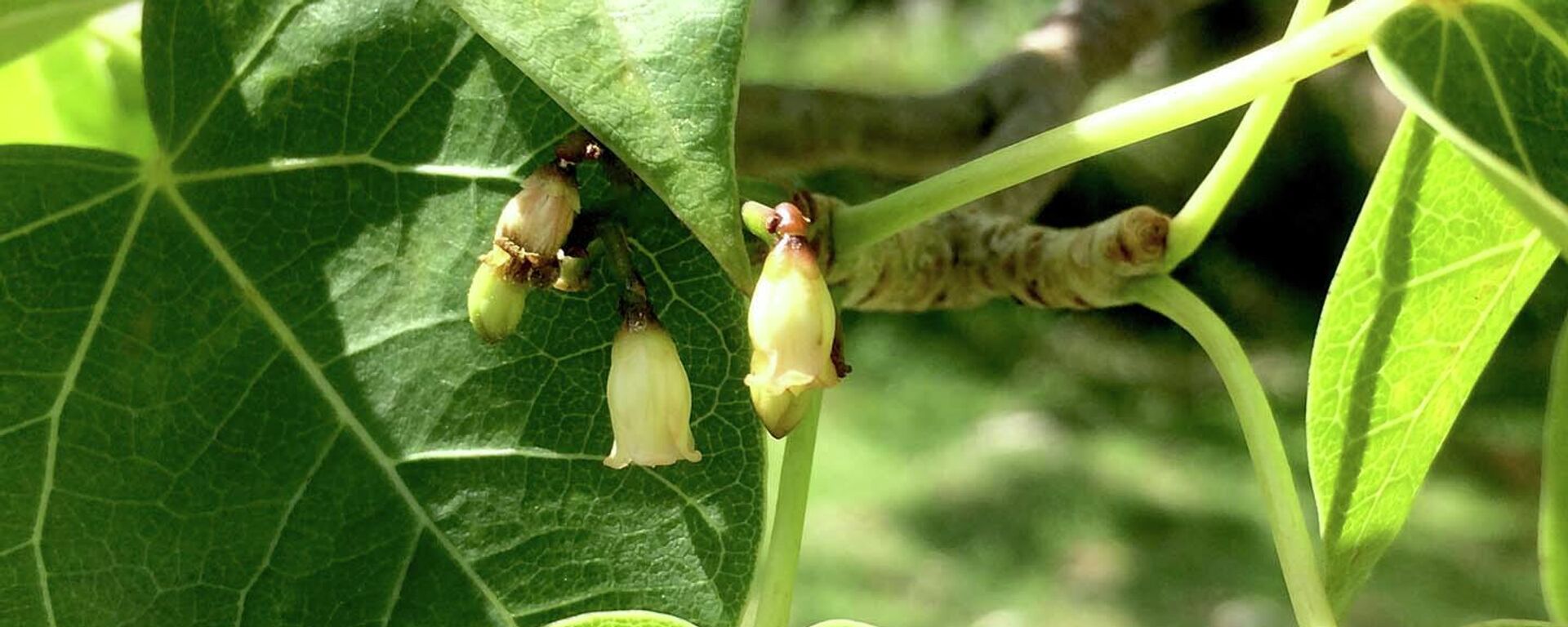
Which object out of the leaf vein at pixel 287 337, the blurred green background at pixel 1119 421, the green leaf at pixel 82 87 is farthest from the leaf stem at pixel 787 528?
the blurred green background at pixel 1119 421

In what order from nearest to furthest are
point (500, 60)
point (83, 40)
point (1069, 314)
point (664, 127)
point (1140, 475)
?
point (664, 127), point (500, 60), point (83, 40), point (1140, 475), point (1069, 314)

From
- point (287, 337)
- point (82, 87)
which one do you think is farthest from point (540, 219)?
point (82, 87)

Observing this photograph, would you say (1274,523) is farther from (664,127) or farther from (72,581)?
(72,581)

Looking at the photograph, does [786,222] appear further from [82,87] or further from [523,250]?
[82,87]

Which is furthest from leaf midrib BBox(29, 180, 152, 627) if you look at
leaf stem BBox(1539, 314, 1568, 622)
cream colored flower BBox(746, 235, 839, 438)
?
leaf stem BBox(1539, 314, 1568, 622)

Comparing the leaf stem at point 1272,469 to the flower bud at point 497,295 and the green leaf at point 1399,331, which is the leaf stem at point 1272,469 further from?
the flower bud at point 497,295

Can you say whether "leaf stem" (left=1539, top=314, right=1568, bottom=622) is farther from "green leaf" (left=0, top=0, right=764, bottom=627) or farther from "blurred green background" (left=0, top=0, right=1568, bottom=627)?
"blurred green background" (left=0, top=0, right=1568, bottom=627)

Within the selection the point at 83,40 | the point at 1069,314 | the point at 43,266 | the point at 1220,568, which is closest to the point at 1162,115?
the point at 43,266
